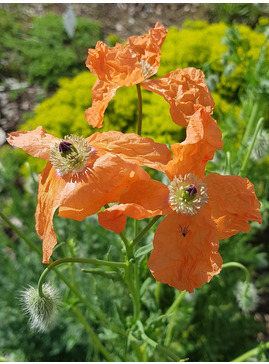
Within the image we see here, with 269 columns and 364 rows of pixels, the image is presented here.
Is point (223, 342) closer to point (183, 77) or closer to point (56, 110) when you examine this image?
point (183, 77)

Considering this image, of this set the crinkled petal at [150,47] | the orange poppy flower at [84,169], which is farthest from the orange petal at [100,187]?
the crinkled petal at [150,47]

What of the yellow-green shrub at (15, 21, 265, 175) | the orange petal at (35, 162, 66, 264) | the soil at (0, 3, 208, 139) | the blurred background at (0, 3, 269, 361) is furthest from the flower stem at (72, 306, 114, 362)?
the soil at (0, 3, 208, 139)

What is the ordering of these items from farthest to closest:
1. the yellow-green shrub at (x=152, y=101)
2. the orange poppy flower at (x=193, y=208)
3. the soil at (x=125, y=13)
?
the soil at (x=125, y=13) < the yellow-green shrub at (x=152, y=101) < the orange poppy flower at (x=193, y=208)

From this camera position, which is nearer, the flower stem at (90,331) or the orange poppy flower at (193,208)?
the orange poppy flower at (193,208)

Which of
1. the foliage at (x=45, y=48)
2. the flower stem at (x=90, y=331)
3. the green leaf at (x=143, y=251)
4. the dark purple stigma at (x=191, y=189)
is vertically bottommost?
the flower stem at (x=90, y=331)

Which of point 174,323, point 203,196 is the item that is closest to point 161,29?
point 203,196

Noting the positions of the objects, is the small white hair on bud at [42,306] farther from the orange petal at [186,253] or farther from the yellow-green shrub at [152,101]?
the yellow-green shrub at [152,101]

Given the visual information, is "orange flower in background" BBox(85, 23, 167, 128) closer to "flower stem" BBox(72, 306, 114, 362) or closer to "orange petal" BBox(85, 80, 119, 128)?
"orange petal" BBox(85, 80, 119, 128)
